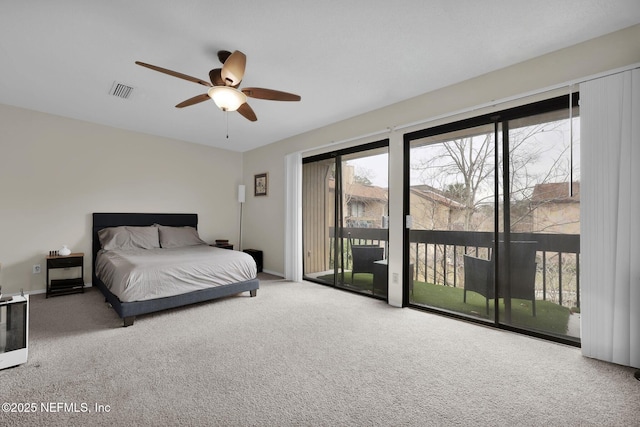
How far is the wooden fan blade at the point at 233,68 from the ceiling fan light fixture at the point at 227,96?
67 millimetres

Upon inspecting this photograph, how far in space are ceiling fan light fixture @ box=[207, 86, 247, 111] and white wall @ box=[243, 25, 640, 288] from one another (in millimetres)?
1948

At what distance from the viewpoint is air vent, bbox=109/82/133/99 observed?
3.16m

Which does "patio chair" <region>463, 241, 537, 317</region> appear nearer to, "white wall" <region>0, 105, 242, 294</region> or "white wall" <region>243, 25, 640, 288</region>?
"white wall" <region>243, 25, 640, 288</region>

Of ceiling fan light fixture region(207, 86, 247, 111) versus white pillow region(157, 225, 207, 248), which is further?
white pillow region(157, 225, 207, 248)

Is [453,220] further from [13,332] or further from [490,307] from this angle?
[13,332]

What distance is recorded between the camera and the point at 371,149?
410 centimetres

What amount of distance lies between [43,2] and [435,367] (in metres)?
3.71

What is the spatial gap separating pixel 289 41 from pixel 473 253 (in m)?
2.76

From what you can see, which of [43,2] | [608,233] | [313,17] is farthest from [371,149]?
[43,2]

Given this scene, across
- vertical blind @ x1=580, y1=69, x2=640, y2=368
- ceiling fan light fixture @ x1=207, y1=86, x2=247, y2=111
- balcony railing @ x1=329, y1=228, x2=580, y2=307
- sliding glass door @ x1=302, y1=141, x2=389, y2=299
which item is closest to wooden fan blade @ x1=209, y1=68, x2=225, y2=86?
ceiling fan light fixture @ x1=207, y1=86, x2=247, y2=111

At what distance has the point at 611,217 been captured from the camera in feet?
7.29

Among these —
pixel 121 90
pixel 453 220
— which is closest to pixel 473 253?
pixel 453 220

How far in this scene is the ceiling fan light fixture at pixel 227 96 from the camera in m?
2.44

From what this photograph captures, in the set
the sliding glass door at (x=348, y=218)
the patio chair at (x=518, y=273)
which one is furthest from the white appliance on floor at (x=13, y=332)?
the patio chair at (x=518, y=273)
